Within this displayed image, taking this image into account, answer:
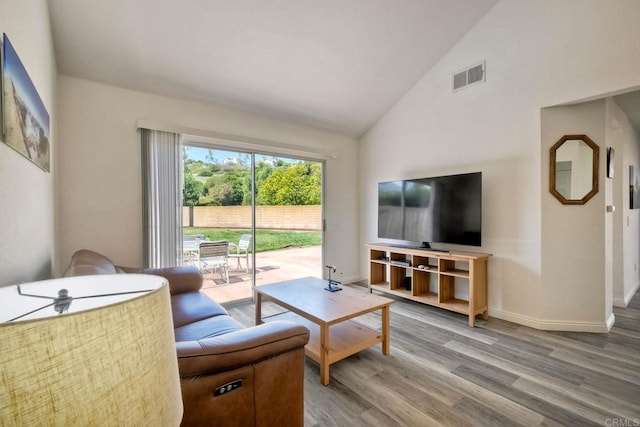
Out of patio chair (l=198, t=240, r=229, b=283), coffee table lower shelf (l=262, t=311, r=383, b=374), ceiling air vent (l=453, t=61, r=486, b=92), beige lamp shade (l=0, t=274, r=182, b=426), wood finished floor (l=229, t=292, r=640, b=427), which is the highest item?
ceiling air vent (l=453, t=61, r=486, b=92)

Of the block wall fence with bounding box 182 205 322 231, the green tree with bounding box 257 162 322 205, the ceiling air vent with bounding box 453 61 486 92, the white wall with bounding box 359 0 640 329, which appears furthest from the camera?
the green tree with bounding box 257 162 322 205

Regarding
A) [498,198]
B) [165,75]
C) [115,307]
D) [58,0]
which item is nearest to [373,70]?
[498,198]

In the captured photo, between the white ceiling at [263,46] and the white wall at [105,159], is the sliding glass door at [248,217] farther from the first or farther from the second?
the white ceiling at [263,46]

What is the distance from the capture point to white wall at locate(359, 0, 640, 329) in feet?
8.39

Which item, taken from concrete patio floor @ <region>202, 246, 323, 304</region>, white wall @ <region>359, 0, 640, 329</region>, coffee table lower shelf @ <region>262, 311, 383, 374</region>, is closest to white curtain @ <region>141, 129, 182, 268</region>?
concrete patio floor @ <region>202, 246, 323, 304</region>

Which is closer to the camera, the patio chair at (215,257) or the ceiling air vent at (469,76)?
the ceiling air vent at (469,76)

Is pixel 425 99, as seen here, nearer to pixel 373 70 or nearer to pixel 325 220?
pixel 373 70

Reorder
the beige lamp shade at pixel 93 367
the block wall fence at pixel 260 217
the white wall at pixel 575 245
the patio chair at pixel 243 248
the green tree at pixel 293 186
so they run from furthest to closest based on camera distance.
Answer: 1. the green tree at pixel 293 186
2. the patio chair at pixel 243 248
3. the block wall fence at pixel 260 217
4. the white wall at pixel 575 245
5. the beige lamp shade at pixel 93 367

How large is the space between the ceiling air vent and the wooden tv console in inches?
79.7

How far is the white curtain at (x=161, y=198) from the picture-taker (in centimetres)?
299

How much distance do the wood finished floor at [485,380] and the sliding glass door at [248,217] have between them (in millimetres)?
1794

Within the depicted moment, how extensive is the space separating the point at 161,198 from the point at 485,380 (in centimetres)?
334

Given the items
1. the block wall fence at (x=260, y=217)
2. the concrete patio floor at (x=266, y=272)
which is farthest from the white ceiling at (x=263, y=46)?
the concrete patio floor at (x=266, y=272)

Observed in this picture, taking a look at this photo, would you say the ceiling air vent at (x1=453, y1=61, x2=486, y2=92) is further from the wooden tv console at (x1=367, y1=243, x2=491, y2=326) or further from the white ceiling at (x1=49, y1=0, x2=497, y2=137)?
the wooden tv console at (x1=367, y1=243, x2=491, y2=326)
